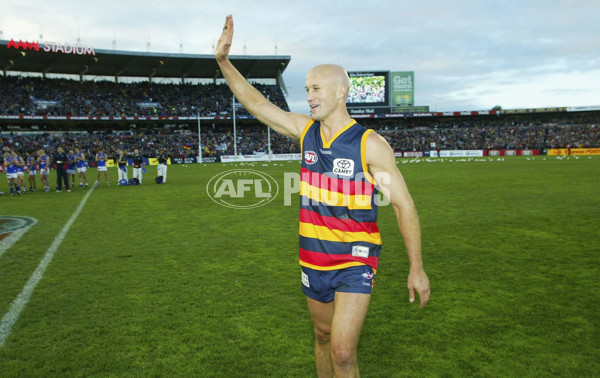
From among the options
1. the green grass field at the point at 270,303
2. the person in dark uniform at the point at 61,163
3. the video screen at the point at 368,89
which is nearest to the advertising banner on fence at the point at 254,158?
the video screen at the point at 368,89

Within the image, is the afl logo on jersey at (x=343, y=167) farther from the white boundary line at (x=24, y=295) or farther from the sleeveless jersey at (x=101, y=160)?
the sleeveless jersey at (x=101, y=160)

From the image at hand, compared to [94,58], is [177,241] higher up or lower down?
lower down

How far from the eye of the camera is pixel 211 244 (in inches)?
356

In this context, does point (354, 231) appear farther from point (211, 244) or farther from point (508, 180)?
point (508, 180)

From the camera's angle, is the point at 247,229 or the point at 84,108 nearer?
the point at 247,229

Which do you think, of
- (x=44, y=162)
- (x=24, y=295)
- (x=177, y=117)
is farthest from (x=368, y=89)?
(x=24, y=295)

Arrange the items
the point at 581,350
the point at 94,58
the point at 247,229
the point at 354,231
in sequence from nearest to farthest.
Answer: the point at 354,231
the point at 581,350
the point at 247,229
the point at 94,58

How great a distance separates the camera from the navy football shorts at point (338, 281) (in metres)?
2.81

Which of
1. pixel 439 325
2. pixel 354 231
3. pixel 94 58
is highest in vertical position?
pixel 94 58

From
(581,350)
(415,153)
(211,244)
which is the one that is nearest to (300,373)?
(581,350)

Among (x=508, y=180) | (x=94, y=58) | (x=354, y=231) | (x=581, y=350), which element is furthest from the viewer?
(x=94, y=58)

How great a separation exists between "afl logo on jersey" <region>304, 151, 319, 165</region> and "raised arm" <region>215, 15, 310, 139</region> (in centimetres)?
25

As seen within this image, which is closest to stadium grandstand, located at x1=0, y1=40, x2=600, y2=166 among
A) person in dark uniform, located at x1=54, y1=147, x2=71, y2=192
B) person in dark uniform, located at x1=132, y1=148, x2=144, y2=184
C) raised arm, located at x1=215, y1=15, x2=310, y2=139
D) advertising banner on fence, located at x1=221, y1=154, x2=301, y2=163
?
advertising banner on fence, located at x1=221, y1=154, x2=301, y2=163

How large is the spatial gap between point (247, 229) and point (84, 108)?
54648 mm
